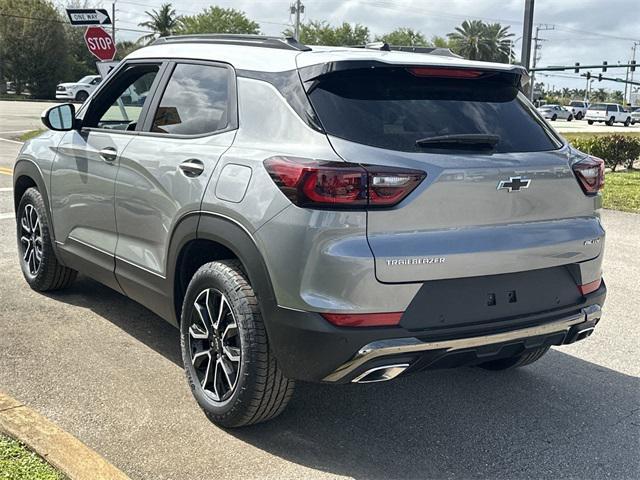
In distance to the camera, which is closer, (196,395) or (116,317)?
(196,395)

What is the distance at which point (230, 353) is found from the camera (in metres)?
3.47

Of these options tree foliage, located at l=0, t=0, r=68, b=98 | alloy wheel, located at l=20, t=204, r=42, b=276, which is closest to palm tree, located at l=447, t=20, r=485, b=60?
tree foliage, located at l=0, t=0, r=68, b=98

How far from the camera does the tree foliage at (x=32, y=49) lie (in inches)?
2327

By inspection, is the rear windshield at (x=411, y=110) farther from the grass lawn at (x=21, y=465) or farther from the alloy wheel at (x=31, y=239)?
the alloy wheel at (x=31, y=239)

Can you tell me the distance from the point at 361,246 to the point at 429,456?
112 cm

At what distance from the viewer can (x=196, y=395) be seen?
3711 mm

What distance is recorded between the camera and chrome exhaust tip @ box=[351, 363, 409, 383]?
304 cm

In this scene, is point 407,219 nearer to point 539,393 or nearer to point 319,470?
point 319,470

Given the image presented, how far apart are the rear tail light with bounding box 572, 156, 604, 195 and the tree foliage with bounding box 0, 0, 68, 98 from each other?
62.1 meters

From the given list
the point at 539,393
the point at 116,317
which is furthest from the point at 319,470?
the point at 116,317

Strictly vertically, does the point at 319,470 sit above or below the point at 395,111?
below

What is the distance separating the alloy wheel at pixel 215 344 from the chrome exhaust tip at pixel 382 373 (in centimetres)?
63

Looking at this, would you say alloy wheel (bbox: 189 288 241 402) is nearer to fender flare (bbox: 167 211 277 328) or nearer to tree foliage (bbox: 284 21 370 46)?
fender flare (bbox: 167 211 277 328)

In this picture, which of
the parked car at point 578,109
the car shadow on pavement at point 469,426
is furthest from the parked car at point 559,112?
the car shadow on pavement at point 469,426
